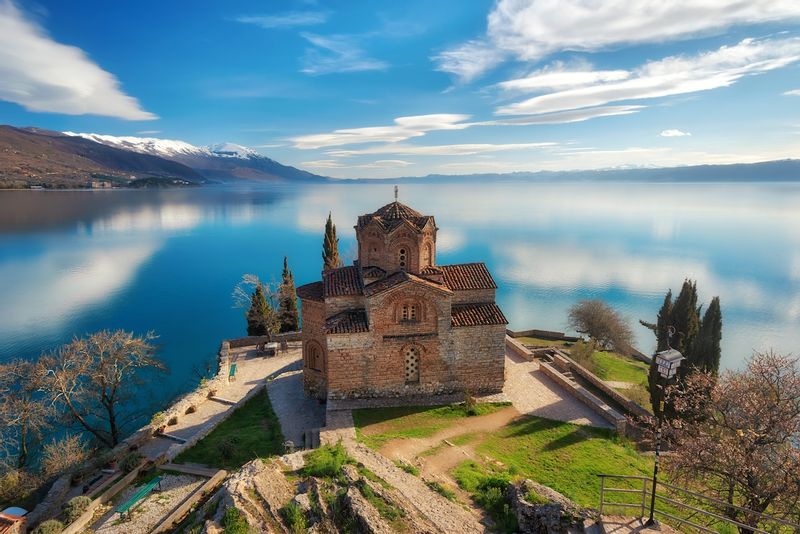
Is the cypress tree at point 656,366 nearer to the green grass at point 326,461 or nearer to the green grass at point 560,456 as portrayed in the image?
the green grass at point 560,456

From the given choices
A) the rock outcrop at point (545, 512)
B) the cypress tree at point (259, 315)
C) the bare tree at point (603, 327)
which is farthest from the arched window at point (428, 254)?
the bare tree at point (603, 327)

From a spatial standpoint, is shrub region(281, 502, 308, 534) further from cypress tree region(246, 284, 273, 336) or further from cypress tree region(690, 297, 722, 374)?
cypress tree region(246, 284, 273, 336)

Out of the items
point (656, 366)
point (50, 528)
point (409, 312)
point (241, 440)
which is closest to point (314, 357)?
point (241, 440)

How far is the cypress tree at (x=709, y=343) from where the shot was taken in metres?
21.5

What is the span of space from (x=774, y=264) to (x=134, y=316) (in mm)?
94597

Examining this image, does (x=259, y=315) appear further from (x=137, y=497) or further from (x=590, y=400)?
(x=590, y=400)

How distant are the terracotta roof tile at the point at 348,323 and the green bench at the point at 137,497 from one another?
25.4 feet

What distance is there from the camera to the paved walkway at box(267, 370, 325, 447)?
18.3 m

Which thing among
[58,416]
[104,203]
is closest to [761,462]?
[58,416]

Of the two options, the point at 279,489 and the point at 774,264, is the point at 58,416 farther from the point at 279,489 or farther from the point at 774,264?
the point at 774,264

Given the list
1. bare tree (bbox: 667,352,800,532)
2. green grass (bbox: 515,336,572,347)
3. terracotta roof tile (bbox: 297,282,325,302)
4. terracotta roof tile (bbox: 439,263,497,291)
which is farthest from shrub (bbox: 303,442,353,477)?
green grass (bbox: 515,336,572,347)

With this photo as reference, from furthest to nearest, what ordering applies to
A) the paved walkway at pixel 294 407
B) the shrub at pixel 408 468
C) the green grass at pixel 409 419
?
the paved walkway at pixel 294 407 < the green grass at pixel 409 419 < the shrub at pixel 408 468

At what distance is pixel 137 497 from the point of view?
12.9 m

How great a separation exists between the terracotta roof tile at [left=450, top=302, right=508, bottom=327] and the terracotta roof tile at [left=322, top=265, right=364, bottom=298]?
177 inches
